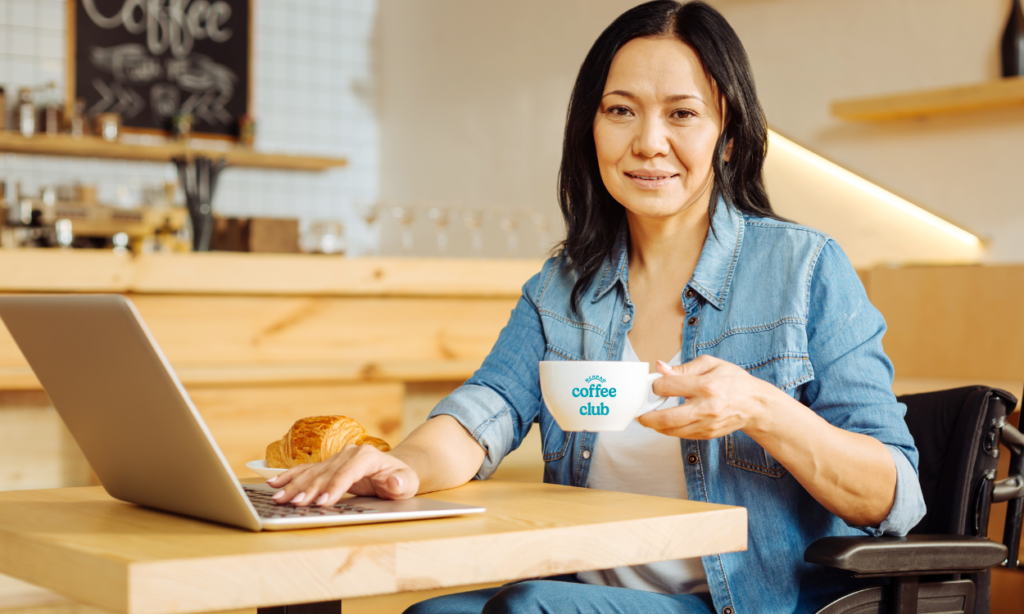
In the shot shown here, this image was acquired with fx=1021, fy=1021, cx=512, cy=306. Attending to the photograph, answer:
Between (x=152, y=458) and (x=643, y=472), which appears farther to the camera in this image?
(x=643, y=472)

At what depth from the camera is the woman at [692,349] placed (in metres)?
1.04

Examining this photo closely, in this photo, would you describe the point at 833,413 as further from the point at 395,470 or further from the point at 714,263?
the point at 395,470

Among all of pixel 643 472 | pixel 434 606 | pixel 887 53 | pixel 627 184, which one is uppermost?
pixel 887 53

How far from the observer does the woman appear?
104 centimetres

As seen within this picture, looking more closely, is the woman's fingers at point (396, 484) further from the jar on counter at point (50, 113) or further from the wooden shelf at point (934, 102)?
the jar on counter at point (50, 113)

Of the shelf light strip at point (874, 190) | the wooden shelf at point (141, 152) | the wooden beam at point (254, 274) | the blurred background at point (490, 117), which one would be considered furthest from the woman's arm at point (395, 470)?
the wooden shelf at point (141, 152)

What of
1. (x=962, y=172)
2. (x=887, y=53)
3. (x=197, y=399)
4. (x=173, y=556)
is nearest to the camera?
(x=173, y=556)

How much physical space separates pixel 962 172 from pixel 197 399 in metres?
2.14

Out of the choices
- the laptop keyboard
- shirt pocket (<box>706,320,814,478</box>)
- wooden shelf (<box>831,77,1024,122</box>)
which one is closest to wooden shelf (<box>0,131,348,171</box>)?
wooden shelf (<box>831,77,1024,122</box>)

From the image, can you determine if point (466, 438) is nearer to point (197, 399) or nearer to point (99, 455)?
point (99, 455)

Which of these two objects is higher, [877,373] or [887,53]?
[887,53]

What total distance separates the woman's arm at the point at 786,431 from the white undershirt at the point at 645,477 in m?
0.18

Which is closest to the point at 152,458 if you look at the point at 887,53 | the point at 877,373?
the point at 877,373

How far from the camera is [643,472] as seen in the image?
1.24 metres
